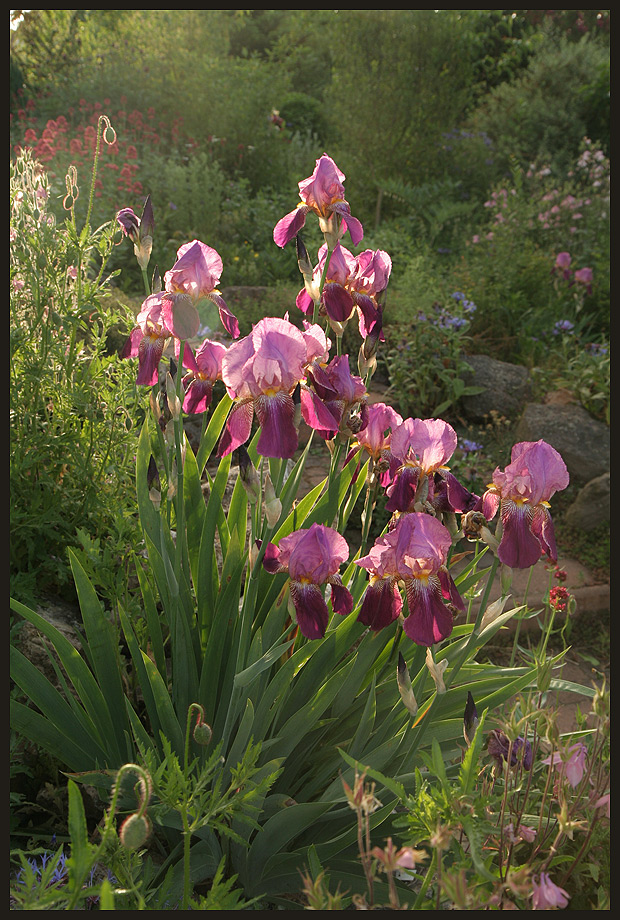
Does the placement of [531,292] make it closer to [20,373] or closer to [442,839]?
[20,373]

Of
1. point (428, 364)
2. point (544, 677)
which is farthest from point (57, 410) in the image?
point (428, 364)

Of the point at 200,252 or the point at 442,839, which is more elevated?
the point at 200,252

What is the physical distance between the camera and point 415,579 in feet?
4.46

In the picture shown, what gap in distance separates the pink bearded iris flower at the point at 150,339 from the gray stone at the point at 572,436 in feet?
10.6

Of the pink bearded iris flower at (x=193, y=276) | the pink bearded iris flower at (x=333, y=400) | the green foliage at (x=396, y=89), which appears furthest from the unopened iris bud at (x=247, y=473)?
the green foliage at (x=396, y=89)

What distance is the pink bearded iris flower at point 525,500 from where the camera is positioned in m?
1.37

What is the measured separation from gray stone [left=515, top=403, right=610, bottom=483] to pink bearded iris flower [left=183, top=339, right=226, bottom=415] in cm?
309

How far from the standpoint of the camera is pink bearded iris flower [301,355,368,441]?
1.49m

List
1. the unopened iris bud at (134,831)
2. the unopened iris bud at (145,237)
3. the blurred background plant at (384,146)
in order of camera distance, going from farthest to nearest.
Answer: the blurred background plant at (384,146), the unopened iris bud at (145,237), the unopened iris bud at (134,831)

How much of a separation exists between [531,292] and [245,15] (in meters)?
12.1

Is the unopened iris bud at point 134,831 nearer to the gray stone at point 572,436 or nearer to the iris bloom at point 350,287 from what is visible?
the iris bloom at point 350,287

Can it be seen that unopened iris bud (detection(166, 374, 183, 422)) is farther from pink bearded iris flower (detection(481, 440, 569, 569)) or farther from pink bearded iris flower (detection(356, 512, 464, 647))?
pink bearded iris flower (detection(481, 440, 569, 569))

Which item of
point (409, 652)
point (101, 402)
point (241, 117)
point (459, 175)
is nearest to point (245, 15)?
point (241, 117)

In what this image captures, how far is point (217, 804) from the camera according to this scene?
1.27 m
